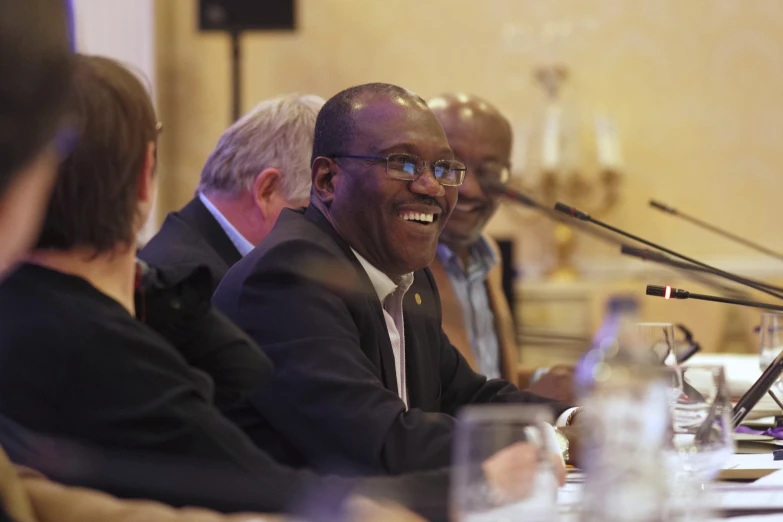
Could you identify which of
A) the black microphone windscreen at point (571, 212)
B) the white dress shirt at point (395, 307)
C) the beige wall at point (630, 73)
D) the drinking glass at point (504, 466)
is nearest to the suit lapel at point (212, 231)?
the white dress shirt at point (395, 307)

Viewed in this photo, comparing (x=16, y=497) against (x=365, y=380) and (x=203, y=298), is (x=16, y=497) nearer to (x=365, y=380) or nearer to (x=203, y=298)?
(x=203, y=298)

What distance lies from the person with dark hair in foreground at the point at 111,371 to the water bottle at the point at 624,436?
0.29 m

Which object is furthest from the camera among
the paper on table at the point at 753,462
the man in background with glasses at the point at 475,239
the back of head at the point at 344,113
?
the man in background with glasses at the point at 475,239

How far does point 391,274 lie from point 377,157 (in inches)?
8.1

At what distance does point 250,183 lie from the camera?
8.45ft

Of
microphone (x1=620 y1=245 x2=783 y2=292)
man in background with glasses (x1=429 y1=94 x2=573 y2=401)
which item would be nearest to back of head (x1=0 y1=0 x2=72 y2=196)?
microphone (x1=620 y1=245 x2=783 y2=292)

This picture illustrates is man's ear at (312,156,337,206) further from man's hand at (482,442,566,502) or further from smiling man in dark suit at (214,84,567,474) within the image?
man's hand at (482,442,566,502)

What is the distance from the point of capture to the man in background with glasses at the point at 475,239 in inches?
125

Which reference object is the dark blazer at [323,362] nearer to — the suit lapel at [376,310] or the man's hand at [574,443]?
the suit lapel at [376,310]

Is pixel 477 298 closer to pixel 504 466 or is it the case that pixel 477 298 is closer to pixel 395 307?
pixel 395 307

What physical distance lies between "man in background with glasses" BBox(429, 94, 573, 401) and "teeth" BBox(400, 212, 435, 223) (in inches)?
49.7

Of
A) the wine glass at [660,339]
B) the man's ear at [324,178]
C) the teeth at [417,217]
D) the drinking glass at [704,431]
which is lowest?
the wine glass at [660,339]

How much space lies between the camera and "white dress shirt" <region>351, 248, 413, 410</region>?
6.02 feet

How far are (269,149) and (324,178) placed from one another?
0.75 m
